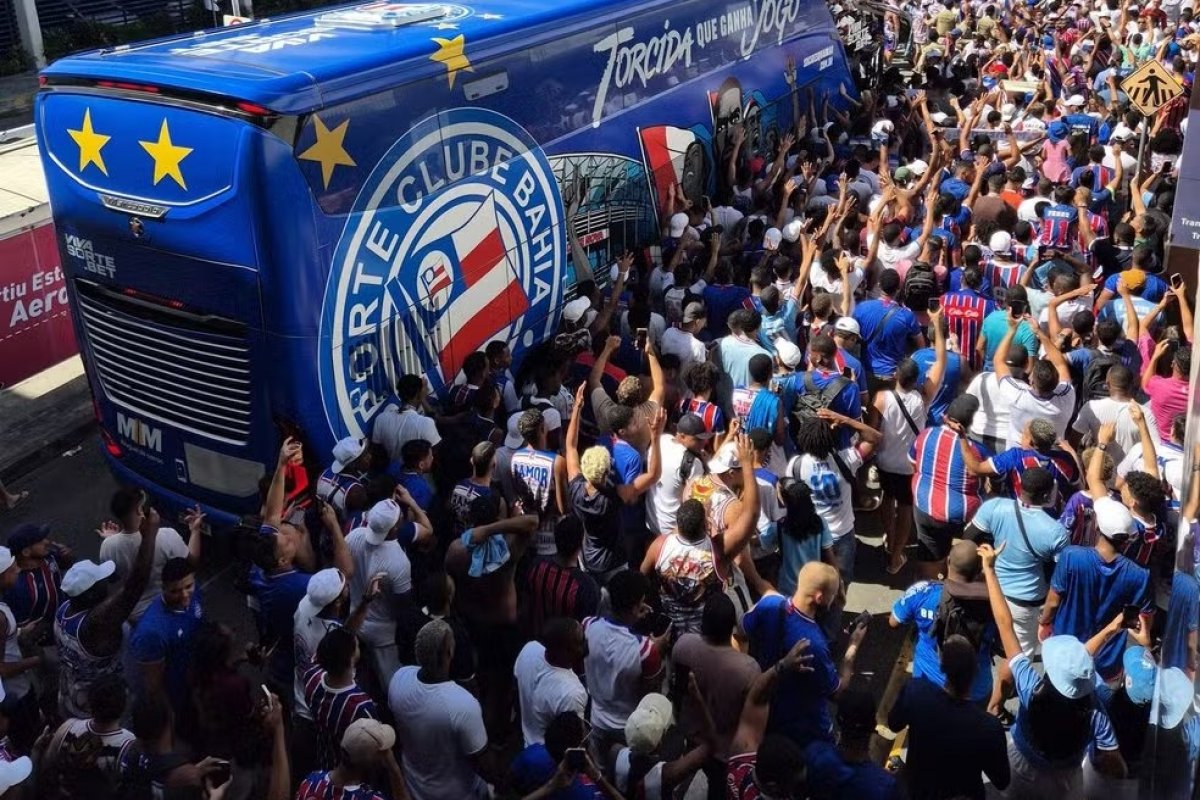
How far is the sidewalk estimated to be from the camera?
915 centimetres

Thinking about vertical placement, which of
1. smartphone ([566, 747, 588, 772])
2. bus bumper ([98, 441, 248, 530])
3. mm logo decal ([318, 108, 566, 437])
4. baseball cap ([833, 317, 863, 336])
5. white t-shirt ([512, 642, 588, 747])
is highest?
mm logo decal ([318, 108, 566, 437])

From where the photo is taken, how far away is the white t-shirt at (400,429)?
21.4ft

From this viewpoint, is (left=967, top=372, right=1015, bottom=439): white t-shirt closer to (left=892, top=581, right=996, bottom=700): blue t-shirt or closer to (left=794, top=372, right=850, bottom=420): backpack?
(left=794, top=372, right=850, bottom=420): backpack

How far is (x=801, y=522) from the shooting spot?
5.63 meters

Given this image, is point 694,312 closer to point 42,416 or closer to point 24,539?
point 24,539

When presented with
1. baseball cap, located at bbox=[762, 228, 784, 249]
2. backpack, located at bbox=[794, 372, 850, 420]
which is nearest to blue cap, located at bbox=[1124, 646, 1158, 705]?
backpack, located at bbox=[794, 372, 850, 420]

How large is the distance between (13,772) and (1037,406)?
536 centimetres

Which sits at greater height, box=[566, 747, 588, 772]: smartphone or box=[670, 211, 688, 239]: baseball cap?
box=[670, 211, 688, 239]: baseball cap

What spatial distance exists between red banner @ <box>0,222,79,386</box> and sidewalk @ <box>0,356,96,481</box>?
0.15 metres

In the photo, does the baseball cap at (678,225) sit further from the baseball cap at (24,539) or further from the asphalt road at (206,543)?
the baseball cap at (24,539)

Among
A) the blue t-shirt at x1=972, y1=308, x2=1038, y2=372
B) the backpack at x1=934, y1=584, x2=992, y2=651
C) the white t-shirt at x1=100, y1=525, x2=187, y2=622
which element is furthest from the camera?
the blue t-shirt at x1=972, y1=308, x2=1038, y2=372

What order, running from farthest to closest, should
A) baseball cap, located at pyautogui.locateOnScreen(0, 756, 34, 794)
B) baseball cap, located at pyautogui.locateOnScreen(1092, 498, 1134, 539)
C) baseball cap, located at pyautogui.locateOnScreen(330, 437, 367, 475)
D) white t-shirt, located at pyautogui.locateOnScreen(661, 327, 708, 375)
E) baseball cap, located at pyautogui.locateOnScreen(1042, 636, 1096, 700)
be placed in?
1. white t-shirt, located at pyautogui.locateOnScreen(661, 327, 708, 375)
2. baseball cap, located at pyautogui.locateOnScreen(330, 437, 367, 475)
3. baseball cap, located at pyautogui.locateOnScreen(1092, 498, 1134, 539)
4. baseball cap, located at pyautogui.locateOnScreen(1042, 636, 1096, 700)
5. baseball cap, located at pyautogui.locateOnScreen(0, 756, 34, 794)

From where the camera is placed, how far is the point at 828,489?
5.90m

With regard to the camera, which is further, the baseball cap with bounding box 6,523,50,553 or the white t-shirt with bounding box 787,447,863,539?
the white t-shirt with bounding box 787,447,863,539
